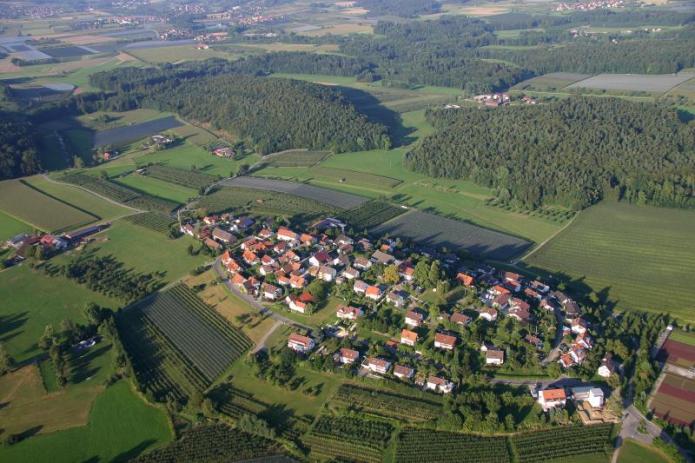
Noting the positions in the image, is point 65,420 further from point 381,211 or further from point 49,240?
point 381,211

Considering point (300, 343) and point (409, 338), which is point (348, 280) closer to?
point (300, 343)

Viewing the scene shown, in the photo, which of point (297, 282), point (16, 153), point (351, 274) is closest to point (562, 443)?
point (351, 274)

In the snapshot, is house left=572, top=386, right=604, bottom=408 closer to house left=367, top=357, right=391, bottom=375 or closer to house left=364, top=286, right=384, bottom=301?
house left=367, top=357, right=391, bottom=375

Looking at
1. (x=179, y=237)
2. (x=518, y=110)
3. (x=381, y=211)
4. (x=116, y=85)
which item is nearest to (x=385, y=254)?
(x=381, y=211)

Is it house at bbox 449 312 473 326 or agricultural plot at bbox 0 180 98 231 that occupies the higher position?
house at bbox 449 312 473 326

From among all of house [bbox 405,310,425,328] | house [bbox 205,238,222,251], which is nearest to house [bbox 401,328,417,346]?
house [bbox 405,310,425,328]

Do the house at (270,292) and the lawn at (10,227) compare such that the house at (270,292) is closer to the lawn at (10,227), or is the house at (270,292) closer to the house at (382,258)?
the house at (382,258)

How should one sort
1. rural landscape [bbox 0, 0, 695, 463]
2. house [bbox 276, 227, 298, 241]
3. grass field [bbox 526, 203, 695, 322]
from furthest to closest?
1. house [bbox 276, 227, 298, 241]
2. grass field [bbox 526, 203, 695, 322]
3. rural landscape [bbox 0, 0, 695, 463]
